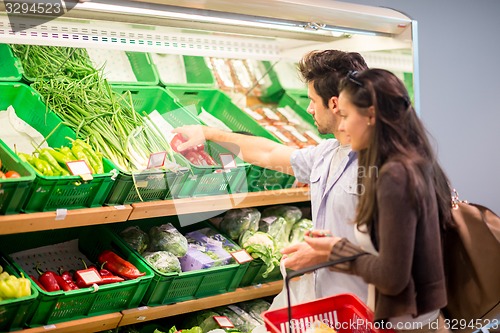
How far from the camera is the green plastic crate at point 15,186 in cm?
264

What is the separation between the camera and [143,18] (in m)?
3.20

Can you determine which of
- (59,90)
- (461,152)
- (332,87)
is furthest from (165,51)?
(461,152)

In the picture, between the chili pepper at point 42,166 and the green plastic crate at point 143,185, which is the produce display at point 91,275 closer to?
the green plastic crate at point 143,185

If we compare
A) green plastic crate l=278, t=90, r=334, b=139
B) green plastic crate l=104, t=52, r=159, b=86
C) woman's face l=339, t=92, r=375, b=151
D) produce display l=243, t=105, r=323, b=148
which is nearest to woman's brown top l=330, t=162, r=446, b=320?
woman's face l=339, t=92, r=375, b=151

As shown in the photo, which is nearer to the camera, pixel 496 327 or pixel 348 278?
pixel 348 278

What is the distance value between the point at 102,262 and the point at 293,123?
1.76 meters

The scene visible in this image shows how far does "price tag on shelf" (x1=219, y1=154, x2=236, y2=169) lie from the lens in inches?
134

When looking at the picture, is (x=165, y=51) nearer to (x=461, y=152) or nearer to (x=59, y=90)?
(x=59, y=90)

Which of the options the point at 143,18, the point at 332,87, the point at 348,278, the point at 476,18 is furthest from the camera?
the point at 476,18

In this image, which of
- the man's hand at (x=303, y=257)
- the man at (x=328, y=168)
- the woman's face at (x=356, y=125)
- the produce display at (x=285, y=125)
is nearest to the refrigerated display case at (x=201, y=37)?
the produce display at (x=285, y=125)

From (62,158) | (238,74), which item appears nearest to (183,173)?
(62,158)

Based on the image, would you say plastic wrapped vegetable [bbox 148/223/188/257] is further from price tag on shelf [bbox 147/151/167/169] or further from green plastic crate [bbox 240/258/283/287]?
price tag on shelf [bbox 147/151/167/169]

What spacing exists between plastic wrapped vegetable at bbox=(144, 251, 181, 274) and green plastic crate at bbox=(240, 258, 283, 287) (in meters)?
0.47

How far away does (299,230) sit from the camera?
4.10 metres
